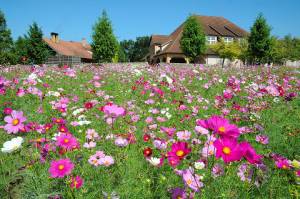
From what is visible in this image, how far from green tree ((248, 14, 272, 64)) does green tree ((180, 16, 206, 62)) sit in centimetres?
545

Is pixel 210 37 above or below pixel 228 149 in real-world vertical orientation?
above

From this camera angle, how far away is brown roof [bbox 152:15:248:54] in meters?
40.8

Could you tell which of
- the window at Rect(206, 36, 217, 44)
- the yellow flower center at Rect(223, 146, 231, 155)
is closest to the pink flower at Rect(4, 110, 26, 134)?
the yellow flower center at Rect(223, 146, 231, 155)

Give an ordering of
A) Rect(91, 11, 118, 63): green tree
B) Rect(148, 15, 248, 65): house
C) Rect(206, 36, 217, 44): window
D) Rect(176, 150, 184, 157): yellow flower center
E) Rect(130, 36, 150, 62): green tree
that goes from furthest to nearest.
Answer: Rect(130, 36, 150, 62): green tree, Rect(206, 36, 217, 44): window, Rect(148, 15, 248, 65): house, Rect(91, 11, 118, 63): green tree, Rect(176, 150, 184, 157): yellow flower center

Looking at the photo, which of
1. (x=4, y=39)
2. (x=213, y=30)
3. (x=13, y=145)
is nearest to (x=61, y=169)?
(x=13, y=145)

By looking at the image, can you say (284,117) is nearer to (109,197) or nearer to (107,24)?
(109,197)

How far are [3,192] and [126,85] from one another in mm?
4604

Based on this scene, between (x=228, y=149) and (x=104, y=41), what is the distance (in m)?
31.6

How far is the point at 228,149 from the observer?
1.22 metres

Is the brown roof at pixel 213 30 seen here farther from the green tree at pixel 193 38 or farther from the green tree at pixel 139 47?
the green tree at pixel 139 47

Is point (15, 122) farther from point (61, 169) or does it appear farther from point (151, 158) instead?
point (151, 158)

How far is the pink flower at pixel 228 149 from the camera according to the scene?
119cm

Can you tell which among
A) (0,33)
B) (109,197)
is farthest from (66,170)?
(0,33)

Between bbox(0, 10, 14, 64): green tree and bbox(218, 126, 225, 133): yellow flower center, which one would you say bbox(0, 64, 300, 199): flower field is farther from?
bbox(0, 10, 14, 64): green tree
